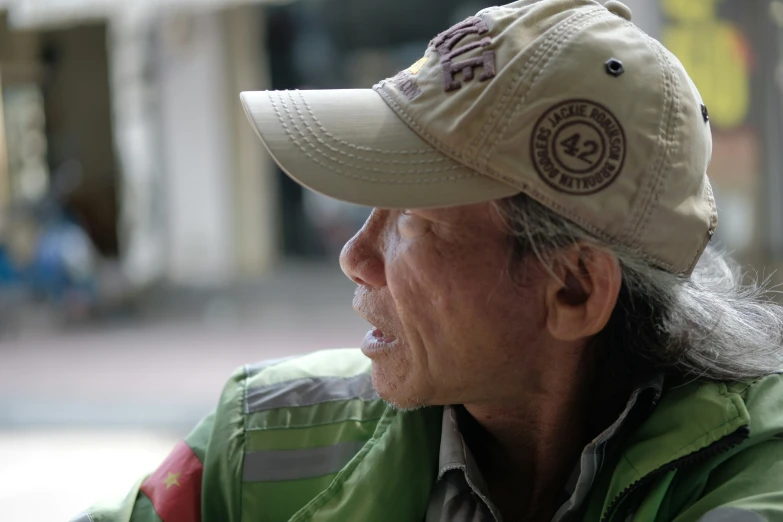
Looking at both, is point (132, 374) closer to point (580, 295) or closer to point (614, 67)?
point (580, 295)

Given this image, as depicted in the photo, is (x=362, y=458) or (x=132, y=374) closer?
(x=362, y=458)

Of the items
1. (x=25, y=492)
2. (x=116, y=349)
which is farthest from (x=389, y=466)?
(x=116, y=349)

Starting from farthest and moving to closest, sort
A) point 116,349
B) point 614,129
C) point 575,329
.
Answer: point 116,349
point 575,329
point 614,129

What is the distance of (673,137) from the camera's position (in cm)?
104

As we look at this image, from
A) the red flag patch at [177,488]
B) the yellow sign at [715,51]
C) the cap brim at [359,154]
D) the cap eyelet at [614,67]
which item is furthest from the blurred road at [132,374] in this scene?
the yellow sign at [715,51]

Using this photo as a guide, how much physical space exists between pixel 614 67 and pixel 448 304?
36 cm

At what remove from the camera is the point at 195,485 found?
1.23 m

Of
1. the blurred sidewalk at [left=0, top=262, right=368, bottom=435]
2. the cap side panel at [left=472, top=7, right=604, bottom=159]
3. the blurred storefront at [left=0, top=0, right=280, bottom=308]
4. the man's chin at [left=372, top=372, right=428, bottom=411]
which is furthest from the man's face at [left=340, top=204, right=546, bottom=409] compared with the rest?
the blurred storefront at [left=0, top=0, right=280, bottom=308]

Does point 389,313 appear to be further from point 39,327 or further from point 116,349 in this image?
point 39,327

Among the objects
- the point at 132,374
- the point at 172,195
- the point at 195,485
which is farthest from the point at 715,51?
the point at 172,195

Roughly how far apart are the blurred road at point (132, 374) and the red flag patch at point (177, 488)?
108 cm

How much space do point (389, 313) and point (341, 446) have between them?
227mm

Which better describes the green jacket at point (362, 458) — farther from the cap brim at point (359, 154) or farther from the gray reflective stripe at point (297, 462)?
the cap brim at point (359, 154)

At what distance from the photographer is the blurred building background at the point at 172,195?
6.11 metres
